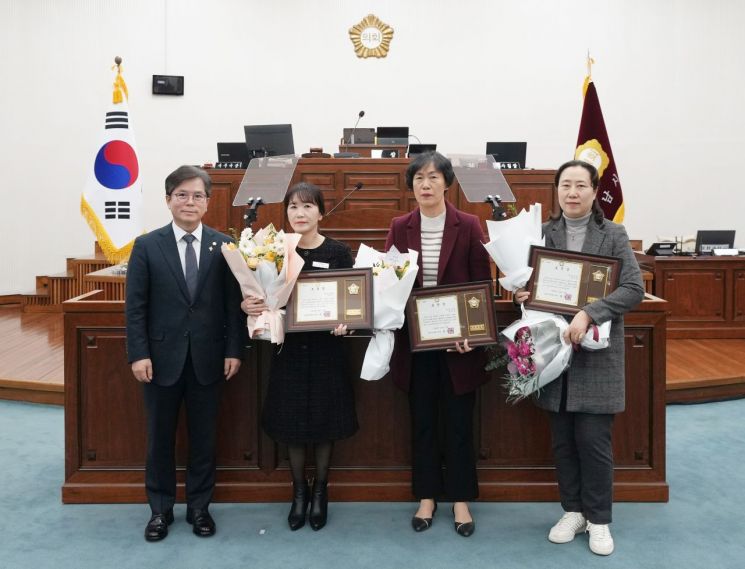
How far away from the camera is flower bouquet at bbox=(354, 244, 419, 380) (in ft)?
8.01

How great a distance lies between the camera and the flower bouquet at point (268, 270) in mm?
2424

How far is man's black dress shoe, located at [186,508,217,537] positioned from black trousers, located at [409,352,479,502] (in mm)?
786

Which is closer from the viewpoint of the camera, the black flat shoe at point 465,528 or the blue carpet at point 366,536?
the blue carpet at point 366,536

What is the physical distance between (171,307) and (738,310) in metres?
5.29

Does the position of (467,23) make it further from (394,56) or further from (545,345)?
(545,345)

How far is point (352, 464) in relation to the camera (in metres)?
2.95

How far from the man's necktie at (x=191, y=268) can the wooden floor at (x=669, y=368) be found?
2230 millimetres

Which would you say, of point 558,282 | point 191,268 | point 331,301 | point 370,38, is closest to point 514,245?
point 558,282

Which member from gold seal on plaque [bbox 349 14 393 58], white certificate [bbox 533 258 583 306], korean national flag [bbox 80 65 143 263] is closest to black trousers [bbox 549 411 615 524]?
white certificate [bbox 533 258 583 306]

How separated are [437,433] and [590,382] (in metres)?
0.61

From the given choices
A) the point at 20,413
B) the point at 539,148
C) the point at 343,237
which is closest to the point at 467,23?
the point at 539,148

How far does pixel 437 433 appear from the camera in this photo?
2656 mm

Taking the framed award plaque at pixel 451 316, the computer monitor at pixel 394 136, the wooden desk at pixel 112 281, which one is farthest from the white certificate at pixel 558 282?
the computer monitor at pixel 394 136

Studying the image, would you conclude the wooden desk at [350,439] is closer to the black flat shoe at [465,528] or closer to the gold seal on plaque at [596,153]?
the black flat shoe at [465,528]
